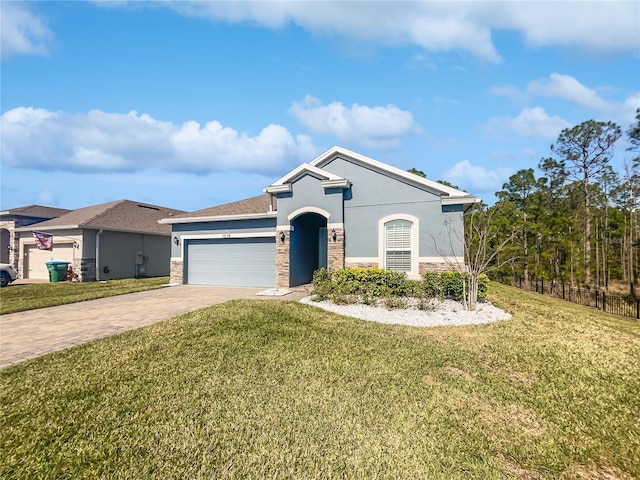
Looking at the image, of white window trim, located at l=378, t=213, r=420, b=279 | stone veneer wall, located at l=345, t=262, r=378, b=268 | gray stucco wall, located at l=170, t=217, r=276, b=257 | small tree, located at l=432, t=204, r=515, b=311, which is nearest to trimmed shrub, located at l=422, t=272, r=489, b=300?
small tree, located at l=432, t=204, r=515, b=311

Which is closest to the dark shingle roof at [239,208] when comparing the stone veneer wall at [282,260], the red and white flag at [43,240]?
the stone veneer wall at [282,260]

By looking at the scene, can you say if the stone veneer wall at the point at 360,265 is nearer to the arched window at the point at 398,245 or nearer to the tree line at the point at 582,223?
the arched window at the point at 398,245

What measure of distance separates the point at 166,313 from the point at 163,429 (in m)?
5.90

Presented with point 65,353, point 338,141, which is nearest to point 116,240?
point 338,141

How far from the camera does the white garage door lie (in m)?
18.8

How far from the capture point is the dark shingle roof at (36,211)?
23.7m

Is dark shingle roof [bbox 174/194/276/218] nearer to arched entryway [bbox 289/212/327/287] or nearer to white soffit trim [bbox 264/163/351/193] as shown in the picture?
white soffit trim [bbox 264/163/351/193]

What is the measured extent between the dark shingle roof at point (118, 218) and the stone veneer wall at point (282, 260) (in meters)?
11.8

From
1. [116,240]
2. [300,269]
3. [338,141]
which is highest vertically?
[338,141]

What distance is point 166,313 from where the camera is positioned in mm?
8891

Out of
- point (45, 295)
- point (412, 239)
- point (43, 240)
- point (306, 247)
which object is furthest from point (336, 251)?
point (43, 240)

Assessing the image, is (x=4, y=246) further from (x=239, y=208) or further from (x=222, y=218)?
(x=239, y=208)

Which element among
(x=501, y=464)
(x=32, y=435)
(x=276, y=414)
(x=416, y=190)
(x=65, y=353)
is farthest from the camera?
(x=416, y=190)

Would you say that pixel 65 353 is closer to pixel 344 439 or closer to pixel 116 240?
pixel 344 439
